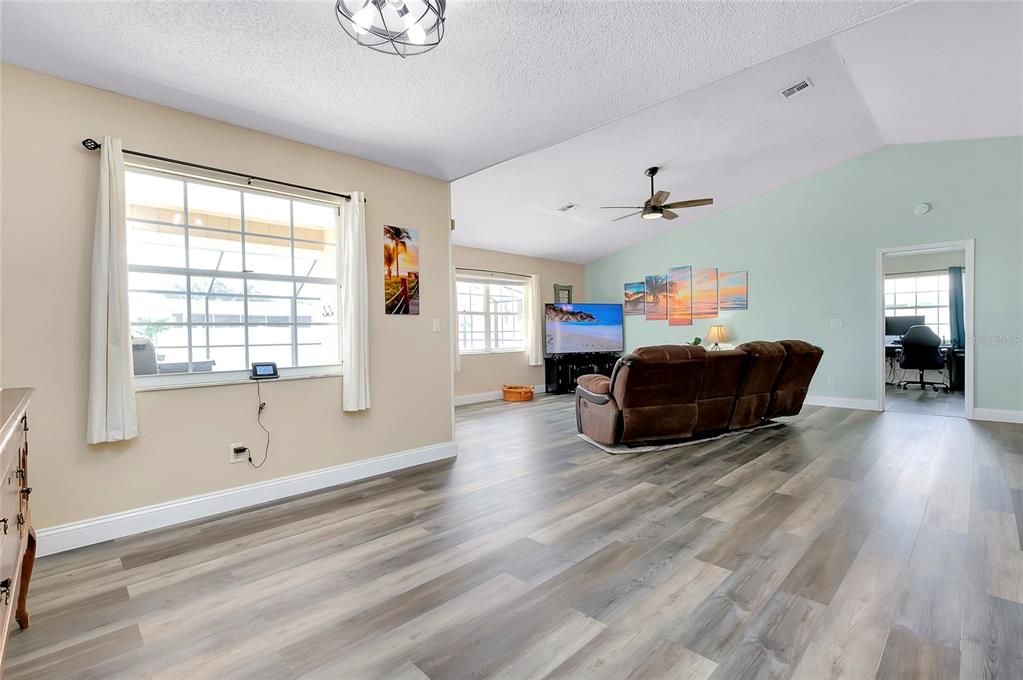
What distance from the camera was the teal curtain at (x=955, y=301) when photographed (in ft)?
25.0

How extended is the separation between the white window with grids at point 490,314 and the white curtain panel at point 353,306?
3.62 metres

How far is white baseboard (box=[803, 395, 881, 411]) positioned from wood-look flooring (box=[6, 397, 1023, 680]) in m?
2.74

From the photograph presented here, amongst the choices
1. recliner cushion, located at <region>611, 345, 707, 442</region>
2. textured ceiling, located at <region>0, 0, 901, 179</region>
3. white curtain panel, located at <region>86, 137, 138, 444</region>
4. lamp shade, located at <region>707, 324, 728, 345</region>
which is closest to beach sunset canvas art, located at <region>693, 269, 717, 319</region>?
lamp shade, located at <region>707, 324, 728, 345</region>

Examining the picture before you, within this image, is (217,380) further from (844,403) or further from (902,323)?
(902,323)

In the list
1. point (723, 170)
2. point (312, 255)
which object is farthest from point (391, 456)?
point (723, 170)

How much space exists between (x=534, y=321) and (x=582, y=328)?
967mm

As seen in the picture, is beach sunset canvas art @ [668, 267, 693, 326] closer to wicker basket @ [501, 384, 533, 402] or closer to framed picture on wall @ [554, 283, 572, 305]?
framed picture on wall @ [554, 283, 572, 305]

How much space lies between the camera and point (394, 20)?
208 cm

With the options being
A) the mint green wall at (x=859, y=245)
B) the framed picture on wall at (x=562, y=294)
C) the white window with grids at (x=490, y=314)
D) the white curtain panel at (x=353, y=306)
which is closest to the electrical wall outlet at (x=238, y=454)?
the white curtain panel at (x=353, y=306)

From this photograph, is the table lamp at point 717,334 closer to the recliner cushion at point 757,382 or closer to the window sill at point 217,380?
the recliner cushion at point 757,382

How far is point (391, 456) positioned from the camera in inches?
145

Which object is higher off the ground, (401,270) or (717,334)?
(401,270)

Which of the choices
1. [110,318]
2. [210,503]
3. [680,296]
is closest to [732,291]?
[680,296]

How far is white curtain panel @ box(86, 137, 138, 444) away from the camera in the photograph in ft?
7.92
